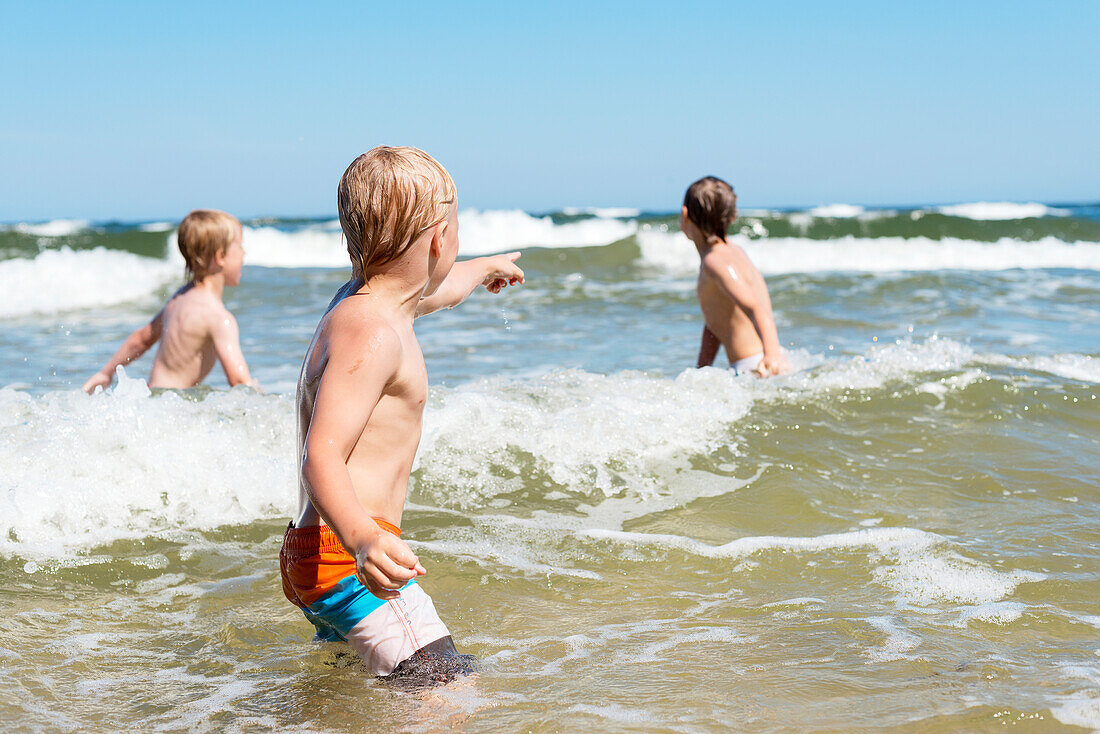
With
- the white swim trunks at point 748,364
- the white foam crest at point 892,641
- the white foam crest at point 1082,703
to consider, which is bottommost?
the white foam crest at point 892,641

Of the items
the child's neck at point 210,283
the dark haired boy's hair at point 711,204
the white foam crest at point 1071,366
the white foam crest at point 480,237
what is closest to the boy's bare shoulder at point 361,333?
the child's neck at point 210,283

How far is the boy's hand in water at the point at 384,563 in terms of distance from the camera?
195cm

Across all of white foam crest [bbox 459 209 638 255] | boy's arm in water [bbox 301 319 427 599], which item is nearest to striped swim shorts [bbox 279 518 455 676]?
boy's arm in water [bbox 301 319 427 599]

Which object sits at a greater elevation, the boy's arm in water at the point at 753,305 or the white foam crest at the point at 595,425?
the boy's arm in water at the point at 753,305

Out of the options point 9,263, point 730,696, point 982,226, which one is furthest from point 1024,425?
point 982,226

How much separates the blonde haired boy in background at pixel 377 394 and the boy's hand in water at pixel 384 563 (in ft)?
0.52

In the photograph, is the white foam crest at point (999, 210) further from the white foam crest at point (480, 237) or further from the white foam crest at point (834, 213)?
the white foam crest at point (480, 237)

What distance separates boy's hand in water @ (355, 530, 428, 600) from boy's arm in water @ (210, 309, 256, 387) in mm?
3631

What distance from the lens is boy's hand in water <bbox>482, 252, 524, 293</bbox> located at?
10.2ft

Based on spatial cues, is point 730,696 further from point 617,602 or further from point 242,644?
point 242,644

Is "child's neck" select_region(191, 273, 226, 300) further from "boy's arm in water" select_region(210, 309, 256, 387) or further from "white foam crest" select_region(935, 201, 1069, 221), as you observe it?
"white foam crest" select_region(935, 201, 1069, 221)

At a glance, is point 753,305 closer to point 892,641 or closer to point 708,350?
point 708,350

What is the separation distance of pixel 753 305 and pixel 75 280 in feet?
41.9

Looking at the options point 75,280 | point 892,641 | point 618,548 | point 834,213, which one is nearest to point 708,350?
point 618,548
